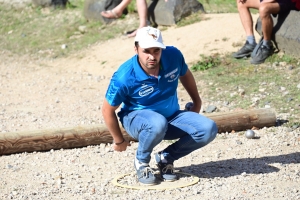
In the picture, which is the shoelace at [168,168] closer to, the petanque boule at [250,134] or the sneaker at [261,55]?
the petanque boule at [250,134]

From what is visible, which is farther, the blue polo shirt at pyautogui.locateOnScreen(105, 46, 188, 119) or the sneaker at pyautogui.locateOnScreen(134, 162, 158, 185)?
the sneaker at pyautogui.locateOnScreen(134, 162, 158, 185)

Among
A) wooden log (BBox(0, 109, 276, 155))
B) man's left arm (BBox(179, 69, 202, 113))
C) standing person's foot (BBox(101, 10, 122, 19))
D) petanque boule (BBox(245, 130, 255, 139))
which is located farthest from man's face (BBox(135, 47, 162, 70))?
standing person's foot (BBox(101, 10, 122, 19))

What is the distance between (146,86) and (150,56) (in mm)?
263

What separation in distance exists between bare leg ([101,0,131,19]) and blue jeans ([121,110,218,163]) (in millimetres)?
7585

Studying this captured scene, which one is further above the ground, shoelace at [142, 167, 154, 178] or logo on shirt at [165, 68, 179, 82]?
logo on shirt at [165, 68, 179, 82]

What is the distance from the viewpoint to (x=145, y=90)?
5777 mm

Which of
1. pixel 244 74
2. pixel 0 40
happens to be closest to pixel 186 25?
pixel 244 74

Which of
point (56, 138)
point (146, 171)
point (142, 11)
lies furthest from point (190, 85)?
point (142, 11)

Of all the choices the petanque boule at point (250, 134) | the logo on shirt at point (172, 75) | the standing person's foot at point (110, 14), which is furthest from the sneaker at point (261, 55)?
the logo on shirt at point (172, 75)

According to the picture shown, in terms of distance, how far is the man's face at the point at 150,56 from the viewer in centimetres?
568

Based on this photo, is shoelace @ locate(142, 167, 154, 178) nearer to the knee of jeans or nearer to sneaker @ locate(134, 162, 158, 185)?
sneaker @ locate(134, 162, 158, 185)

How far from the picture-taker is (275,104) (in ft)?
28.1

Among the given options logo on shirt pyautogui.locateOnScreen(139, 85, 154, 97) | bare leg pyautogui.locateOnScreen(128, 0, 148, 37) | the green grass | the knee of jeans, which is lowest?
the green grass

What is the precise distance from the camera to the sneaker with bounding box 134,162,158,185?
237 inches
